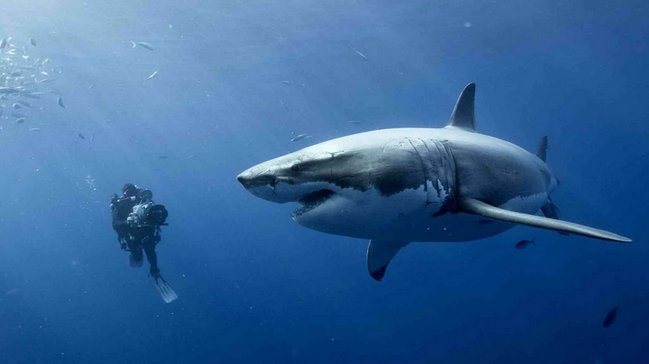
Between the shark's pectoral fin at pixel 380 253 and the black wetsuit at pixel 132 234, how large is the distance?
21.6 ft

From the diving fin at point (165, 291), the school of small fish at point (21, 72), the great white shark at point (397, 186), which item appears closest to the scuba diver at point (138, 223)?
the diving fin at point (165, 291)

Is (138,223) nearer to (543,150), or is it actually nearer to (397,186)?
(543,150)

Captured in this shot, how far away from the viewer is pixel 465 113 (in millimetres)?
6020

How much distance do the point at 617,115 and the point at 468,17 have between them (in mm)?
58993

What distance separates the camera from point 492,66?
39.3 metres

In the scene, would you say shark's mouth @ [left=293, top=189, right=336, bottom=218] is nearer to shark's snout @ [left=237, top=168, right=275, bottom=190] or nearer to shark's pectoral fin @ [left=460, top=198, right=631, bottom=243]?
shark's snout @ [left=237, top=168, right=275, bottom=190]

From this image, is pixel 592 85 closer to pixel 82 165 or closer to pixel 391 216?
pixel 391 216

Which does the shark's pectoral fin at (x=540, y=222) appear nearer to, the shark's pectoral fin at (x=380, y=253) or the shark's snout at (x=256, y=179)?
the shark's snout at (x=256, y=179)

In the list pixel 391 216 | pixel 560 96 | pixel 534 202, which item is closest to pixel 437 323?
pixel 534 202

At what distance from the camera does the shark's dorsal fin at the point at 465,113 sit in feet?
19.7

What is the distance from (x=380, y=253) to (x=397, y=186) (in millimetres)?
2439

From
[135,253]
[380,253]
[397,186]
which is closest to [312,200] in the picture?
[397,186]

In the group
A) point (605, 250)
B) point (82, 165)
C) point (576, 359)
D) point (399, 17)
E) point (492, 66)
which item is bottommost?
point (82, 165)

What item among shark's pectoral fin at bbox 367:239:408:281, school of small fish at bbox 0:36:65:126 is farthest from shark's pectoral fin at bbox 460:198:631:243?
school of small fish at bbox 0:36:65:126
